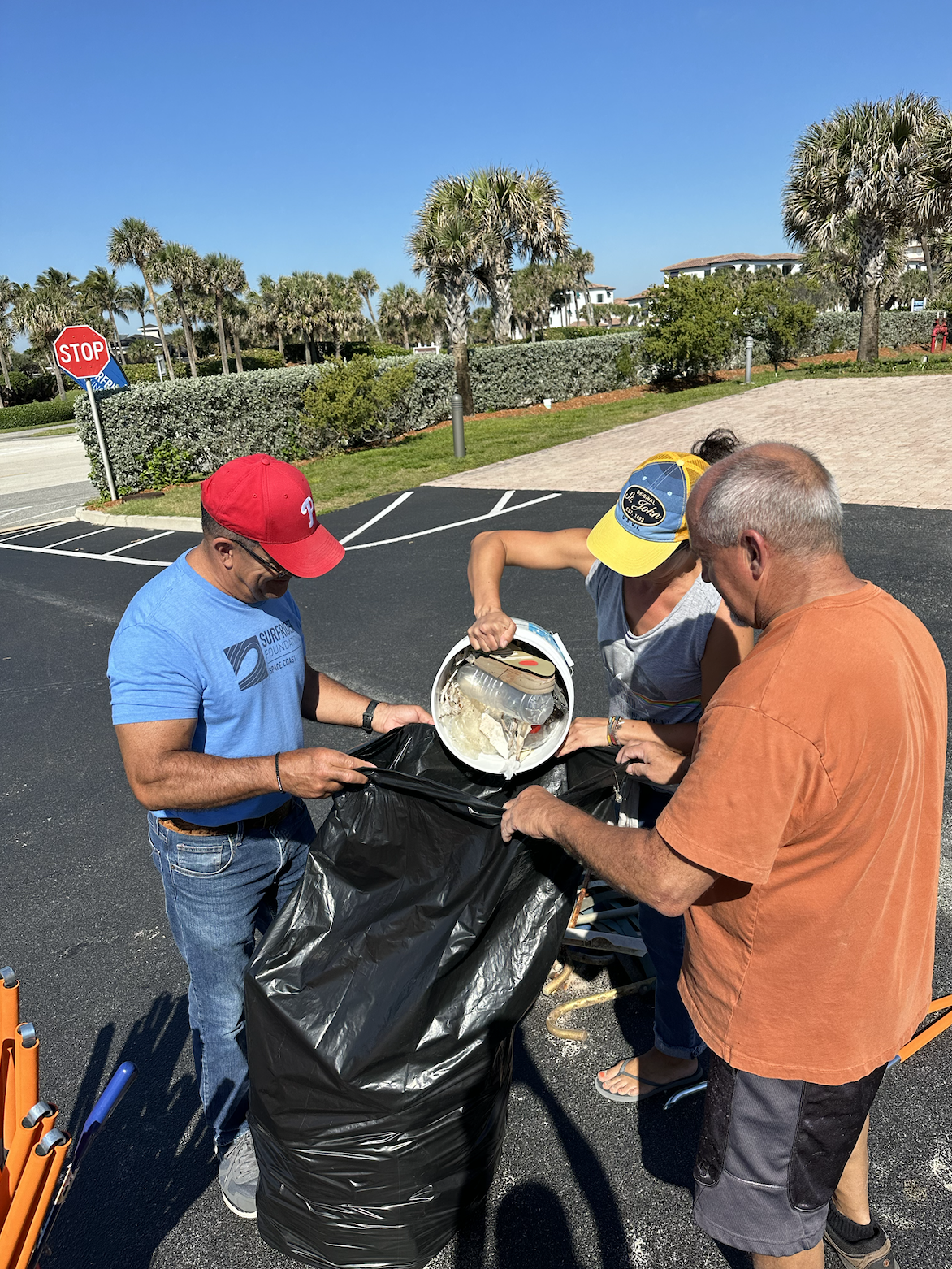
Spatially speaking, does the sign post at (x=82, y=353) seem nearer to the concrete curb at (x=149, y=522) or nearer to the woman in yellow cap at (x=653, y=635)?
the concrete curb at (x=149, y=522)

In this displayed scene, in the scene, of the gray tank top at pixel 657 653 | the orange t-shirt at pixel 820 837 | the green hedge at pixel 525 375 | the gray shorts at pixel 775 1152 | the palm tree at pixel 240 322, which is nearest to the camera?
the orange t-shirt at pixel 820 837

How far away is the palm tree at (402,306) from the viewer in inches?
2758

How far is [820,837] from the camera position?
1299 mm

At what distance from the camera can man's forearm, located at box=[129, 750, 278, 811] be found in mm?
1774

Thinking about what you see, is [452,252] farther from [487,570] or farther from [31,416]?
[31,416]

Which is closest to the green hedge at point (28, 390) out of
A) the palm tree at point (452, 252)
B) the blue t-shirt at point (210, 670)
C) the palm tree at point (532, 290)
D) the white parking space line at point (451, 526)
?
the palm tree at point (532, 290)

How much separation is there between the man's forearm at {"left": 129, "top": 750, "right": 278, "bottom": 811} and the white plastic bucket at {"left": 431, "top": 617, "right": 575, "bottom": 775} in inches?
16.1

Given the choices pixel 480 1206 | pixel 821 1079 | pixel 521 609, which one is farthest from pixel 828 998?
pixel 521 609

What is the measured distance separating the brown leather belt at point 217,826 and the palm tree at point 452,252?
60.4ft

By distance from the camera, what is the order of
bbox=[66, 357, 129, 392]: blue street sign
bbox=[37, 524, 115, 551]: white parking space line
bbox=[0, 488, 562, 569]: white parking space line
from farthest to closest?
bbox=[66, 357, 129, 392]: blue street sign
bbox=[37, 524, 115, 551]: white parking space line
bbox=[0, 488, 562, 569]: white parking space line

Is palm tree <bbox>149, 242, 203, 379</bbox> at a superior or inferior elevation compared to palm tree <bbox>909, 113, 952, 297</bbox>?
superior

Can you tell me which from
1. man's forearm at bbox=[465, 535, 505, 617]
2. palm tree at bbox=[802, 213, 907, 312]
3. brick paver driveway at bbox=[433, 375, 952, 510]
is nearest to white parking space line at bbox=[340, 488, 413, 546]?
brick paver driveway at bbox=[433, 375, 952, 510]

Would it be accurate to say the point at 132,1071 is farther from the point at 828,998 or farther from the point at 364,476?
the point at 364,476

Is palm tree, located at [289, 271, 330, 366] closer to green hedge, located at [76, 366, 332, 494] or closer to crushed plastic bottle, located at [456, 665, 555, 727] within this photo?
green hedge, located at [76, 366, 332, 494]
